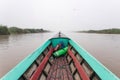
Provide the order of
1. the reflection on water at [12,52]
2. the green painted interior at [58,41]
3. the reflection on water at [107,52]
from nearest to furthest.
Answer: the reflection on water at [12,52] < the reflection on water at [107,52] < the green painted interior at [58,41]

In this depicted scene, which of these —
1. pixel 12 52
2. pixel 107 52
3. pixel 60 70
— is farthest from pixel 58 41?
pixel 107 52

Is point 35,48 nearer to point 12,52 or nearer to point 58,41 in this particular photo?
point 12,52

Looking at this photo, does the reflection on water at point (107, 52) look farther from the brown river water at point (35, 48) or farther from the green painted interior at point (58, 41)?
the green painted interior at point (58, 41)

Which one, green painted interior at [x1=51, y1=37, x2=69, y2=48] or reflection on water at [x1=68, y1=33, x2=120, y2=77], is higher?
green painted interior at [x1=51, y1=37, x2=69, y2=48]

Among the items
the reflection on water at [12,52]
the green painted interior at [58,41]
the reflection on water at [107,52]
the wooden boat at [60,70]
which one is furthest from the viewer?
the green painted interior at [58,41]

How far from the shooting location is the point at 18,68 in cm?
256

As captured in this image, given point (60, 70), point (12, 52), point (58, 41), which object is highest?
point (58, 41)

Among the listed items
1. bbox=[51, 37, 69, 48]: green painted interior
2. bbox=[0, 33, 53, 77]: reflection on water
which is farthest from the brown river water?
bbox=[51, 37, 69, 48]: green painted interior

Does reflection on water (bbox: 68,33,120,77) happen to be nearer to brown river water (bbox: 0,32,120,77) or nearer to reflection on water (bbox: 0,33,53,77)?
brown river water (bbox: 0,32,120,77)

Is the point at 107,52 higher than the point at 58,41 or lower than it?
lower

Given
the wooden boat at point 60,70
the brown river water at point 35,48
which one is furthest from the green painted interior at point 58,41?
the brown river water at point 35,48

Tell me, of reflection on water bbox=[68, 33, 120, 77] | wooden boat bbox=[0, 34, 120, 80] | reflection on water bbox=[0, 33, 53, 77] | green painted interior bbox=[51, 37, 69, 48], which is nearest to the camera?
wooden boat bbox=[0, 34, 120, 80]

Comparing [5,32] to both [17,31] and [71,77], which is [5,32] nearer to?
[17,31]

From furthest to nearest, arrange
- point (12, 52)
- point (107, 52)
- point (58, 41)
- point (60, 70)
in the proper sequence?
1. point (107, 52)
2. point (12, 52)
3. point (58, 41)
4. point (60, 70)
